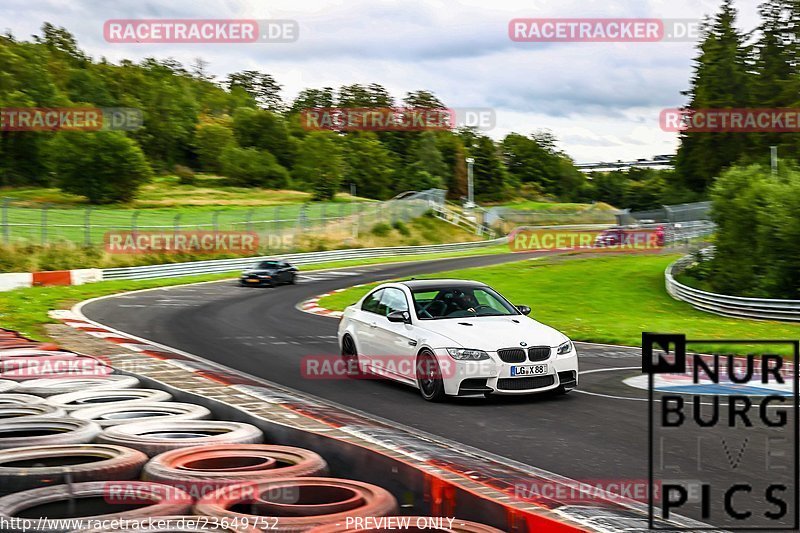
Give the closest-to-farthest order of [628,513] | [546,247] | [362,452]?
[628,513]
[362,452]
[546,247]

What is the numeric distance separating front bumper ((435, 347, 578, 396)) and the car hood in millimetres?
174

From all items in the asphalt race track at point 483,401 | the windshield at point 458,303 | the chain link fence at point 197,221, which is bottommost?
the asphalt race track at point 483,401

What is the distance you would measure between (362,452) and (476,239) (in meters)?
68.3

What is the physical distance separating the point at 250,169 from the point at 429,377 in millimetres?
89475

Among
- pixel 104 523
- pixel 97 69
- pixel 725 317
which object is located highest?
pixel 97 69

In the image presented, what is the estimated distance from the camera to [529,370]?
1030 centimetres

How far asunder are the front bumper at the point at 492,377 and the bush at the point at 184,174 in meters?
87.6

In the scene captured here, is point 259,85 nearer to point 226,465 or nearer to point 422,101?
point 422,101

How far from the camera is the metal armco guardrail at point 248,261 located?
3938cm

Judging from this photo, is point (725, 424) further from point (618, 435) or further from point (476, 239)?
point (476, 239)

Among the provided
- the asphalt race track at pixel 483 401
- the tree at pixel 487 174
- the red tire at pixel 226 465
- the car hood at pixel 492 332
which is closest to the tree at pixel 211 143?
the tree at pixel 487 174

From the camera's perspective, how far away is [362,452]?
5957mm

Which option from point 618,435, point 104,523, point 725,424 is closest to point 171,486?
point 104,523

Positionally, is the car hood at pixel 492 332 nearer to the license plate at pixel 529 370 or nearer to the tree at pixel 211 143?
the license plate at pixel 529 370
